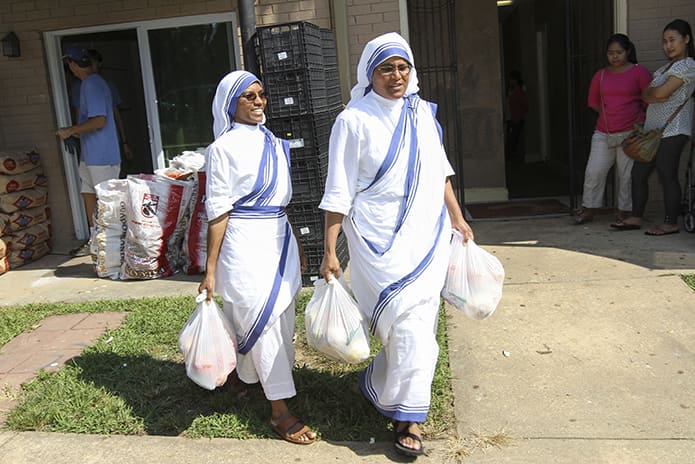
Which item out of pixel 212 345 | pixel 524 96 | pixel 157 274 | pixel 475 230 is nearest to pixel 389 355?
pixel 212 345

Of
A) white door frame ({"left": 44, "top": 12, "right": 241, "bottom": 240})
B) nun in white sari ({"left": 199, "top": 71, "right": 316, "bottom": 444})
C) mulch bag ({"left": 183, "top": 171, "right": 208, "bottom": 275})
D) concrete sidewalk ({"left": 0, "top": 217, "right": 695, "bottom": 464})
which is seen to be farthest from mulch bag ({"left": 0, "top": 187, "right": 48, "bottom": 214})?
nun in white sari ({"left": 199, "top": 71, "right": 316, "bottom": 444})

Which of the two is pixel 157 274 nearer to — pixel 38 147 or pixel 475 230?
pixel 38 147

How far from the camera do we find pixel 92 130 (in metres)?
7.13

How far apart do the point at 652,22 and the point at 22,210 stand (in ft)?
22.1

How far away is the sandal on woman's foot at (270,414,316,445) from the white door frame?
16.6ft

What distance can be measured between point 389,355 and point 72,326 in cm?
300

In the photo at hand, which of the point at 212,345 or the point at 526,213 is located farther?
the point at 526,213

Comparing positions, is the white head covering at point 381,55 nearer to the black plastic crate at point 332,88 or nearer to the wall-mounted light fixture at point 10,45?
the black plastic crate at point 332,88

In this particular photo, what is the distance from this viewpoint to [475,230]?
739cm

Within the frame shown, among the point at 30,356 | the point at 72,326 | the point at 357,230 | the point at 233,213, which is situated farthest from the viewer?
the point at 72,326

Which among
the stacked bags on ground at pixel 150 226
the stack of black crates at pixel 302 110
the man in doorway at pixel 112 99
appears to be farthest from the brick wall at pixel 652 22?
the man in doorway at pixel 112 99

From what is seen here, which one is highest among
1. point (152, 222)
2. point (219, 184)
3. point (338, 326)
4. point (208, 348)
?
point (219, 184)

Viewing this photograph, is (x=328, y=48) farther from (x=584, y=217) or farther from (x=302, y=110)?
(x=584, y=217)

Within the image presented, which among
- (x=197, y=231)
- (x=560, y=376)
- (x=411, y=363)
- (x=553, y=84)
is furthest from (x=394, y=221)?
(x=553, y=84)
